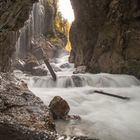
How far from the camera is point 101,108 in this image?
14250 mm

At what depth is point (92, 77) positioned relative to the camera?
22484 mm

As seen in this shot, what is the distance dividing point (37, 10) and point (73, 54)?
50.2ft

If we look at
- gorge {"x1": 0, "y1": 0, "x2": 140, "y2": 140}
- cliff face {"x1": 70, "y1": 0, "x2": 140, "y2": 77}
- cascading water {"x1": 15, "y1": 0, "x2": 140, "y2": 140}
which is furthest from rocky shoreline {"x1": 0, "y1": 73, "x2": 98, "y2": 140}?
cliff face {"x1": 70, "y1": 0, "x2": 140, "y2": 77}

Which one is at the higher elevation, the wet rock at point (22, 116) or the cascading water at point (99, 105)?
the wet rock at point (22, 116)

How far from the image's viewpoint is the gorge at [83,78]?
8320 millimetres

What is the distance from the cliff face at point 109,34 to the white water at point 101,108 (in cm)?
206

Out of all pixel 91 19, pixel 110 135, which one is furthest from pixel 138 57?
pixel 110 135

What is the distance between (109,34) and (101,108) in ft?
41.5

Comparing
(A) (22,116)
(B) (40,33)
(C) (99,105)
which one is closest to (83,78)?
(C) (99,105)

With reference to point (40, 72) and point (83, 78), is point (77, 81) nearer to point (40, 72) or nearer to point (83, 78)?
point (83, 78)

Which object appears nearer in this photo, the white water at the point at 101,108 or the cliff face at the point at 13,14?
the cliff face at the point at 13,14

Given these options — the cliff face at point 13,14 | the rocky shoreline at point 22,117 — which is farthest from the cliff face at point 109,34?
the rocky shoreline at point 22,117

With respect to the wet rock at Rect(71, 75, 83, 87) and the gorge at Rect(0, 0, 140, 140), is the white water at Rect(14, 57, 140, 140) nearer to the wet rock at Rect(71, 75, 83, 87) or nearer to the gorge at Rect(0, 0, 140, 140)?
the gorge at Rect(0, 0, 140, 140)

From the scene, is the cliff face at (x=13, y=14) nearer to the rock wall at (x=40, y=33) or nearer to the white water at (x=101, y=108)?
the white water at (x=101, y=108)
